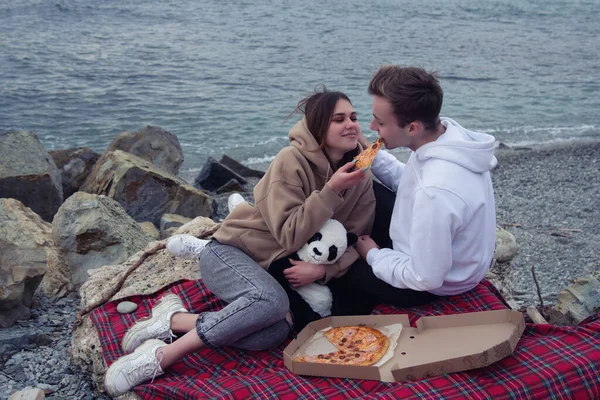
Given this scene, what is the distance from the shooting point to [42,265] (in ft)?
20.3

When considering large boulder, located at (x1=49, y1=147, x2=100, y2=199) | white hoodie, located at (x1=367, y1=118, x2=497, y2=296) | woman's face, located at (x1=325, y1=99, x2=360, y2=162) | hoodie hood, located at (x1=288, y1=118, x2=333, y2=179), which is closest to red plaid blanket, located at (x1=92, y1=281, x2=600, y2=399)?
white hoodie, located at (x1=367, y1=118, x2=497, y2=296)

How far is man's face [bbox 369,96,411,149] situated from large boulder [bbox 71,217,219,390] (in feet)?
7.68

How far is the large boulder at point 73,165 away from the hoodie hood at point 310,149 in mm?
8385

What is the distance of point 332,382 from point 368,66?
22961 mm

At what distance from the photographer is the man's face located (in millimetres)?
4500

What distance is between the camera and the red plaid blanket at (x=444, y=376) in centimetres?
411

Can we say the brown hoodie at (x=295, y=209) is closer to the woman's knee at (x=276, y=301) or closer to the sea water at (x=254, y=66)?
the woman's knee at (x=276, y=301)

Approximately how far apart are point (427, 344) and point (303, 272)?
993 millimetres

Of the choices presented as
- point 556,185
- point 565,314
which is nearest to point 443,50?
point 556,185

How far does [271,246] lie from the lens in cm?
507

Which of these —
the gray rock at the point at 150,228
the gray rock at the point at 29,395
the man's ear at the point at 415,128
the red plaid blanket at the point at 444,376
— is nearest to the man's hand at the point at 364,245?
the red plaid blanket at the point at 444,376

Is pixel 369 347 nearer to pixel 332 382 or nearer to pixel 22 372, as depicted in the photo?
pixel 332 382

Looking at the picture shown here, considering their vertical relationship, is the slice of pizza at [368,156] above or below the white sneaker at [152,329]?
above

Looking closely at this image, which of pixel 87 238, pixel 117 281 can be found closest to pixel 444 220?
pixel 117 281
